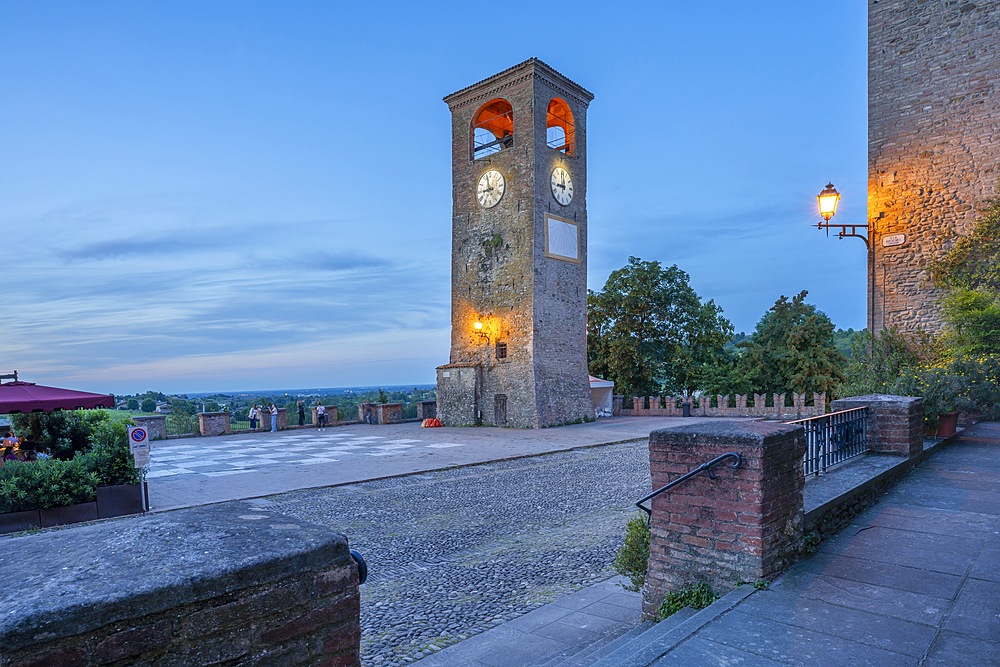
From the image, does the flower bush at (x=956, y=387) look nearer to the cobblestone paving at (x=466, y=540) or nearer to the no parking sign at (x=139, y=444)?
the cobblestone paving at (x=466, y=540)

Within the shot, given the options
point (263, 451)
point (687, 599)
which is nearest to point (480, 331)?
point (263, 451)

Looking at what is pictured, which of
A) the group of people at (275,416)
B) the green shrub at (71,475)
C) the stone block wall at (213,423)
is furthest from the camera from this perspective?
the group of people at (275,416)

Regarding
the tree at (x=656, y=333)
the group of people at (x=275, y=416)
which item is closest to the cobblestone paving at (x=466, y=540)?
the group of people at (x=275, y=416)

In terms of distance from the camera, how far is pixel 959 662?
254 cm

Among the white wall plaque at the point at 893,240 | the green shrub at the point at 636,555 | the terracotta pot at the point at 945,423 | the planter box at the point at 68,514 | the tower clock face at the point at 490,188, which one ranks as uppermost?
the tower clock face at the point at 490,188

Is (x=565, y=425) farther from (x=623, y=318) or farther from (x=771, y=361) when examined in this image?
(x=771, y=361)

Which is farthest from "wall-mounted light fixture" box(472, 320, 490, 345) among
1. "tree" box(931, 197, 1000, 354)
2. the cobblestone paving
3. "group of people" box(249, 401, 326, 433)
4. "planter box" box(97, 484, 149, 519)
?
"planter box" box(97, 484, 149, 519)

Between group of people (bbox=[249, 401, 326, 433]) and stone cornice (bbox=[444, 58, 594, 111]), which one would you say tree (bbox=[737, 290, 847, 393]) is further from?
group of people (bbox=[249, 401, 326, 433])

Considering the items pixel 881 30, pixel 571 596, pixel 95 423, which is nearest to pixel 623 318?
pixel 881 30

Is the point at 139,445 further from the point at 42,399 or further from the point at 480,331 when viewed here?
the point at 480,331

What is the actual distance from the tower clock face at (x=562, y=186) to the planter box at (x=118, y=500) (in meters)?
18.5

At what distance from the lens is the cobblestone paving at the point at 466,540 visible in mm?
4461

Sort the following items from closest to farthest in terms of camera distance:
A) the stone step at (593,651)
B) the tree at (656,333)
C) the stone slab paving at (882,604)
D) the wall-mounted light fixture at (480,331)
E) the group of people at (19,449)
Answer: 1. the stone slab paving at (882,604)
2. the stone step at (593,651)
3. the group of people at (19,449)
4. the wall-mounted light fixture at (480,331)
5. the tree at (656,333)

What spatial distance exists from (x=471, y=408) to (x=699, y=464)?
66.4 ft
